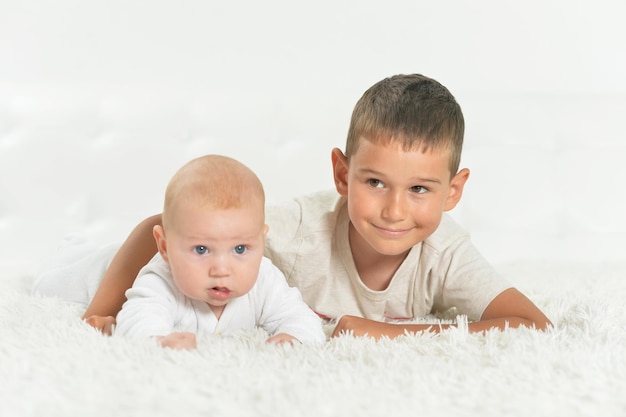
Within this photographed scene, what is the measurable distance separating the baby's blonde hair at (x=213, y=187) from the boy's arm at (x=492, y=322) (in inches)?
10.9

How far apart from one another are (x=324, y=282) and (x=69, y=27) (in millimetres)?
1328

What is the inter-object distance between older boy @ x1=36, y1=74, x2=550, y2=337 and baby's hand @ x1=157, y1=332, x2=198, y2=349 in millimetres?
226

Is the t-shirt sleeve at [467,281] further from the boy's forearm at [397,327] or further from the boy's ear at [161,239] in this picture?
the boy's ear at [161,239]

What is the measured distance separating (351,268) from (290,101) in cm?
89

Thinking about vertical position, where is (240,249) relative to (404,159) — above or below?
below

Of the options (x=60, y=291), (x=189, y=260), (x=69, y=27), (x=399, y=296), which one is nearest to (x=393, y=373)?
Answer: (x=189, y=260)

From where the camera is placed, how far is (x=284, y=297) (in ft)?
5.46

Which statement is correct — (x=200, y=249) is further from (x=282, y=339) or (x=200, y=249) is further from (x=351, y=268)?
(x=351, y=268)

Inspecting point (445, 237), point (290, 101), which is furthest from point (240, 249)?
point (290, 101)

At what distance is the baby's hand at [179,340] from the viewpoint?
139 cm

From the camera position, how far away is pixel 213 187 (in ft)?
4.77

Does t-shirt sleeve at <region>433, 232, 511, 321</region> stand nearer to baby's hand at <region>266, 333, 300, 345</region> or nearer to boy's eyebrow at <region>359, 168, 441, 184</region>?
boy's eyebrow at <region>359, 168, 441, 184</region>

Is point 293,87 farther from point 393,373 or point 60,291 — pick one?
point 393,373

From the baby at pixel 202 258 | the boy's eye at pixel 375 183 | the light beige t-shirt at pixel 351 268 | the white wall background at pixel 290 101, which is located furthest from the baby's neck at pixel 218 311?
the white wall background at pixel 290 101
